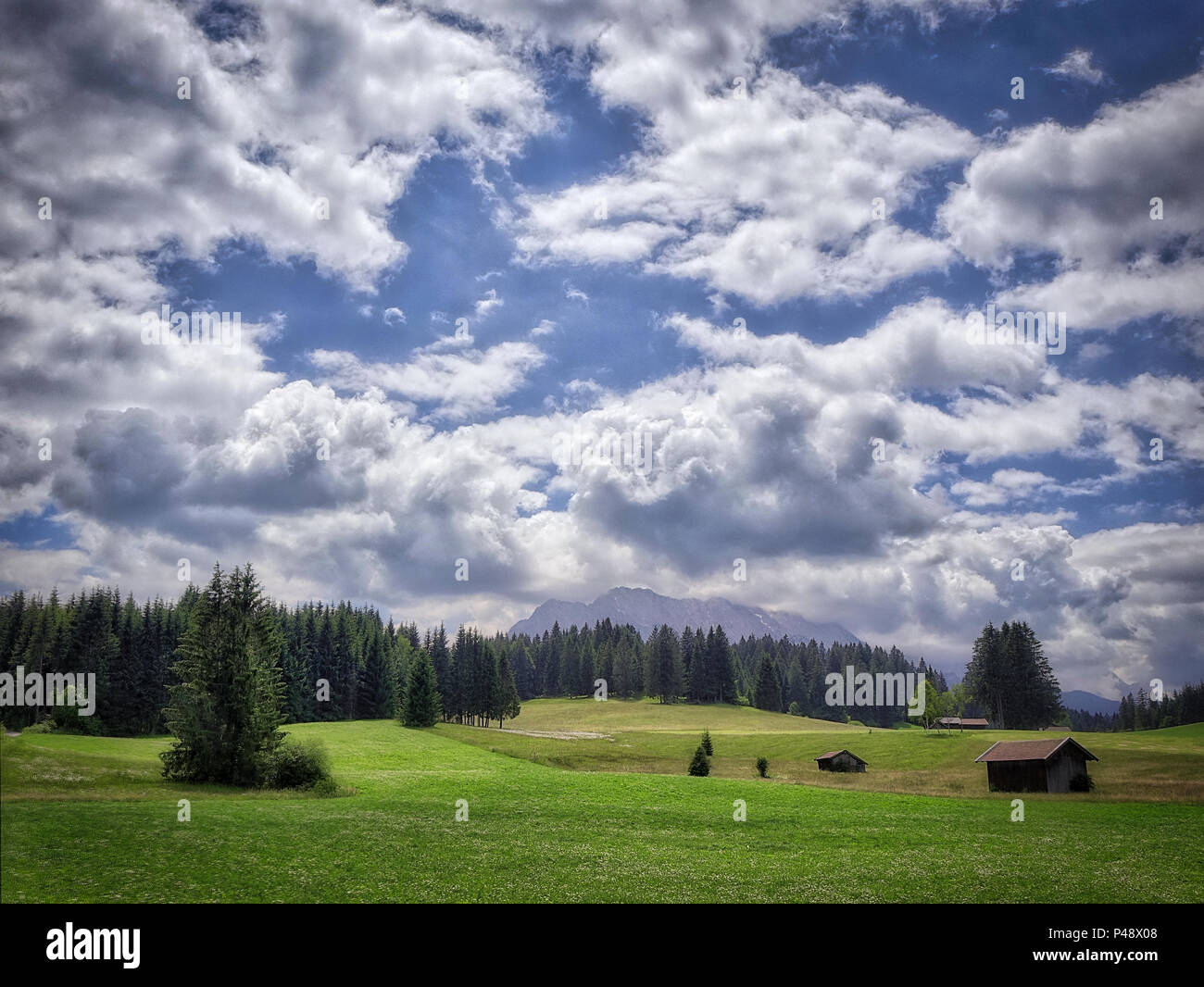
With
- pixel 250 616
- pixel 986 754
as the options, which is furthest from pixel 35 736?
pixel 986 754

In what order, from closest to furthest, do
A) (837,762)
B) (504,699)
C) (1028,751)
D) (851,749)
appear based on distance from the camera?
(1028,751)
(837,762)
(851,749)
(504,699)

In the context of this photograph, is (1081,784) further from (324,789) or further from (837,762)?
(324,789)

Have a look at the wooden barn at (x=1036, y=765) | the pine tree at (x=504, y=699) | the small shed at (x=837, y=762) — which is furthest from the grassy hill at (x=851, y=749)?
the pine tree at (x=504, y=699)

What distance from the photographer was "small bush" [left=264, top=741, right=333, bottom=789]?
49.2 metres

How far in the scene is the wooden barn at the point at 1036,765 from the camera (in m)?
65.2

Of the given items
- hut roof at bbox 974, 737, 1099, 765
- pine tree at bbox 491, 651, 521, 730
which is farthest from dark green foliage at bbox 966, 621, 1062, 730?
pine tree at bbox 491, 651, 521, 730

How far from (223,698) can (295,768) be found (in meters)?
6.82

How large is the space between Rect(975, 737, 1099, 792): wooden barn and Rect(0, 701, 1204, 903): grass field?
5.61m

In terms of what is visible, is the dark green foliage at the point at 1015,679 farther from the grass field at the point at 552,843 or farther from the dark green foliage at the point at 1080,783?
the grass field at the point at 552,843

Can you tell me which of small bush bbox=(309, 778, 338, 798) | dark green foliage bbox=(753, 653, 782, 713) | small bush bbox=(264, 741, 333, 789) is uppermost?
small bush bbox=(264, 741, 333, 789)

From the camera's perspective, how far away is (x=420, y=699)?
401 ft

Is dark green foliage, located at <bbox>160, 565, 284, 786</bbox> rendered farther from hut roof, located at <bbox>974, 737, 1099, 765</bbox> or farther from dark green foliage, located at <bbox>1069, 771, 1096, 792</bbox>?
dark green foliage, located at <bbox>1069, 771, 1096, 792</bbox>

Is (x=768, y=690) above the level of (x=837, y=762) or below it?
below

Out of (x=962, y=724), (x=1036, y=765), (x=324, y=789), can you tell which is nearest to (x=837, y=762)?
(x=1036, y=765)
